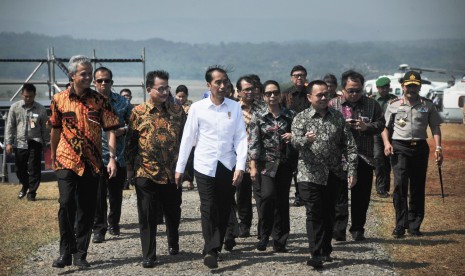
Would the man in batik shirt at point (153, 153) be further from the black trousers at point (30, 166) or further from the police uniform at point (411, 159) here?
the black trousers at point (30, 166)

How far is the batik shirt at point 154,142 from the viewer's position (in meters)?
8.30

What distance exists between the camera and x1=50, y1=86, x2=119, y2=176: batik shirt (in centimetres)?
788

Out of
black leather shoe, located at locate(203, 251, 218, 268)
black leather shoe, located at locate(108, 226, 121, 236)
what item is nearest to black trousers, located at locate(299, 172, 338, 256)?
black leather shoe, located at locate(203, 251, 218, 268)

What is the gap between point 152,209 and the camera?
827 centimetres

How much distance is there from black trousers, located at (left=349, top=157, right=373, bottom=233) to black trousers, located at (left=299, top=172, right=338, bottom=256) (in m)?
1.32

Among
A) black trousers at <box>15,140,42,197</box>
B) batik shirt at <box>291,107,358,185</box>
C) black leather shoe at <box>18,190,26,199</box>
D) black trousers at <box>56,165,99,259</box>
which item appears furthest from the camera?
black leather shoe at <box>18,190,26,199</box>

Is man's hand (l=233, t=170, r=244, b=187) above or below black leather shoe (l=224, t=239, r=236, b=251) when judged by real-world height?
above

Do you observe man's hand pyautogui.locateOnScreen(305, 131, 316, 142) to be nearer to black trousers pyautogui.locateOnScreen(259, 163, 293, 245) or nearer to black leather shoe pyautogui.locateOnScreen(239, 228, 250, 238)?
black trousers pyautogui.locateOnScreen(259, 163, 293, 245)

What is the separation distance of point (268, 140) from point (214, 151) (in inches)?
42.8

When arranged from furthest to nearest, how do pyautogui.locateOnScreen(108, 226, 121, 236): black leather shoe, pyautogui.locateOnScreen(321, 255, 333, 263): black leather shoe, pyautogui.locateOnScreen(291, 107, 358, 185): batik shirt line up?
pyautogui.locateOnScreen(108, 226, 121, 236): black leather shoe
pyautogui.locateOnScreen(321, 255, 333, 263): black leather shoe
pyautogui.locateOnScreen(291, 107, 358, 185): batik shirt

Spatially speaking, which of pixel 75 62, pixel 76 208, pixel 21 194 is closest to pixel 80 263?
pixel 76 208

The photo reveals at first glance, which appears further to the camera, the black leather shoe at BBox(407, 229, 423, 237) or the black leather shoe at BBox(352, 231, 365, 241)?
the black leather shoe at BBox(407, 229, 423, 237)

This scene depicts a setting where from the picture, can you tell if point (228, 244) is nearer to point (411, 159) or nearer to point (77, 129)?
point (77, 129)

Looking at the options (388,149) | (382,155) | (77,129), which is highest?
(77,129)
